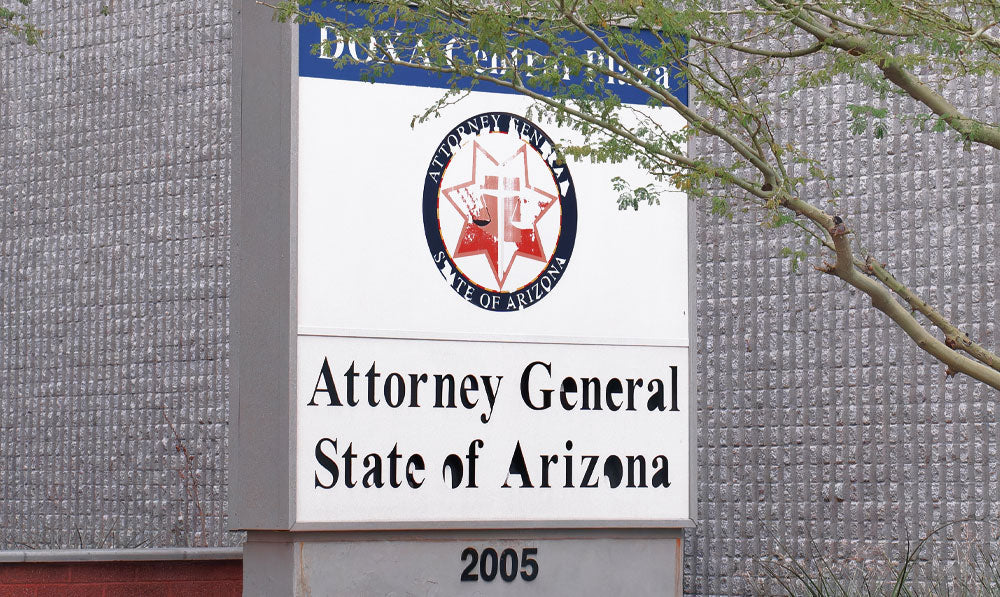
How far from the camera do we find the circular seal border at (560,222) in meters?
6.31

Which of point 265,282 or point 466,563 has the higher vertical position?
point 265,282

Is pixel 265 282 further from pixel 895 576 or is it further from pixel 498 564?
pixel 895 576

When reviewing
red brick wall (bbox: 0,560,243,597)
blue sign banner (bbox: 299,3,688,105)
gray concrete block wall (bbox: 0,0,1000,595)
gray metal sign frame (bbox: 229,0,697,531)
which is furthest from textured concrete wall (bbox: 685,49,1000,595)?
gray metal sign frame (bbox: 229,0,697,531)

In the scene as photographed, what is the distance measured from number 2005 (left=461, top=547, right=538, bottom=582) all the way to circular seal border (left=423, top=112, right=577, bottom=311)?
1.09m

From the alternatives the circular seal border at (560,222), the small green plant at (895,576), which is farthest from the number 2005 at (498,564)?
the small green plant at (895,576)

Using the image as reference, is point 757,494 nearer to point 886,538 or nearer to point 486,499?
point 886,538

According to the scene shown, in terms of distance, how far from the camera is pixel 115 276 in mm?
12375

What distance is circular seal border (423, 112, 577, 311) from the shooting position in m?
6.31

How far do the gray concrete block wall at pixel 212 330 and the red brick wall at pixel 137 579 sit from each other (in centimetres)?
248

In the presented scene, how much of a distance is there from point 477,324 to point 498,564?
1.08m

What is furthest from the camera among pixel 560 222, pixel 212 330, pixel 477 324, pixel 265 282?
pixel 212 330

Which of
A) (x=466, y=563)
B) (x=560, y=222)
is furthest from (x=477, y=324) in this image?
(x=466, y=563)

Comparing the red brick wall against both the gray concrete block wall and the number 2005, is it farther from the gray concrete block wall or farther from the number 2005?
the number 2005

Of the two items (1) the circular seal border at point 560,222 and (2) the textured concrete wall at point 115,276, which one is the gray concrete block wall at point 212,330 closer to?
(2) the textured concrete wall at point 115,276
